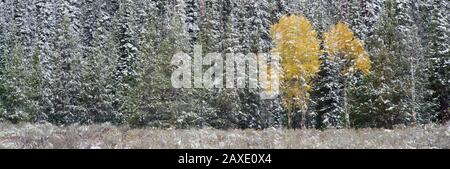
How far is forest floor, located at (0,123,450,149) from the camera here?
A: 56.8 ft

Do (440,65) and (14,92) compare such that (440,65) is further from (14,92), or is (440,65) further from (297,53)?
(14,92)

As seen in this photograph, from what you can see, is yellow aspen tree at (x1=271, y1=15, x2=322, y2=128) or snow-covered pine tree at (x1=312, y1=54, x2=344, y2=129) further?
snow-covered pine tree at (x1=312, y1=54, x2=344, y2=129)

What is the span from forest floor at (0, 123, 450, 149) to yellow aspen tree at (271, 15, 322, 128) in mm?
18941

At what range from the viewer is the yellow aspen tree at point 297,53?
1558 inches

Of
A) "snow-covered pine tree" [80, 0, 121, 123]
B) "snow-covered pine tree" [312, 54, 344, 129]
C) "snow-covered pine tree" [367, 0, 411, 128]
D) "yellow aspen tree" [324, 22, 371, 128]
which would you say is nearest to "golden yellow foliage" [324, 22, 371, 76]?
"yellow aspen tree" [324, 22, 371, 128]

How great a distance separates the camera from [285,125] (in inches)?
1847

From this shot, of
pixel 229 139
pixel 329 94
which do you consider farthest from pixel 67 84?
pixel 229 139

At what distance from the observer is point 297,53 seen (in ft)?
Answer: 131

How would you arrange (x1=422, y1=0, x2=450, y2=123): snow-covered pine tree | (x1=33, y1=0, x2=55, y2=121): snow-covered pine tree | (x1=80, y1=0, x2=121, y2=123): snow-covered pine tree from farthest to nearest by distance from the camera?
(x1=33, y1=0, x2=55, y2=121): snow-covered pine tree < (x1=80, y1=0, x2=121, y2=123): snow-covered pine tree < (x1=422, y1=0, x2=450, y2=123): snow-covered pine tree

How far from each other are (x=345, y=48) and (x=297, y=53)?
4311mm

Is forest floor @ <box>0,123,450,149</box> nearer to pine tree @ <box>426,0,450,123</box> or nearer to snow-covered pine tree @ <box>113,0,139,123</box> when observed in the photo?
pine tree @ <box>426,0,450,123</box>

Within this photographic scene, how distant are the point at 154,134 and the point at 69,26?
1347 inches

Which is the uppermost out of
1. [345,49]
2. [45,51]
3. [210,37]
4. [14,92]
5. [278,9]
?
[278,9]

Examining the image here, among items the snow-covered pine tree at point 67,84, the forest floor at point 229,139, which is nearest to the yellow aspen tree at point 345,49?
the forest floor at point 229,139
